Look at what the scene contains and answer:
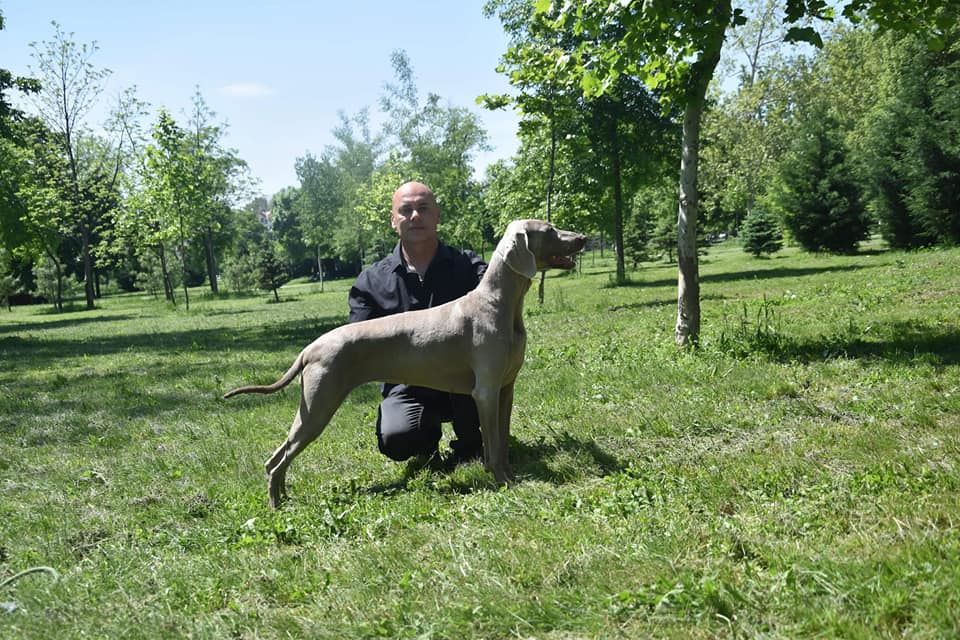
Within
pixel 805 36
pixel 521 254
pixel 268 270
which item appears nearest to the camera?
pixel 521 254

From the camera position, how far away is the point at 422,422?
5043 mm

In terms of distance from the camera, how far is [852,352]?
695 centimetres

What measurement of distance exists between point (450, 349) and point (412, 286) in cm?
105

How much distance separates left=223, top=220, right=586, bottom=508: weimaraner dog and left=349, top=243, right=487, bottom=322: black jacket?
2.27ft

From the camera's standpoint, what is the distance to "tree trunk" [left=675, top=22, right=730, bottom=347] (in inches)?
311

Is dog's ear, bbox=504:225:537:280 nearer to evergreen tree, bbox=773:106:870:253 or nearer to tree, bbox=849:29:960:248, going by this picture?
tree, bbox=849:29:960:248

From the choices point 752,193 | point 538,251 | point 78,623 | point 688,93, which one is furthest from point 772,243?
point 78,623

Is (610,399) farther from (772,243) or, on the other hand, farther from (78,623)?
(772,243)

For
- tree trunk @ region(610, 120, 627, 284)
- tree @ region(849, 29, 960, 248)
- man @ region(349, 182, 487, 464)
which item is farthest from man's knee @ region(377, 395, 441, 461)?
tree @ region(849, 29, 960, 248)

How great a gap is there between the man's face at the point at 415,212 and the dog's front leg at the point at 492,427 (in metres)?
1.39

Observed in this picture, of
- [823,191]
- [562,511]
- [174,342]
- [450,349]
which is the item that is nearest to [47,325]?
[174,342]

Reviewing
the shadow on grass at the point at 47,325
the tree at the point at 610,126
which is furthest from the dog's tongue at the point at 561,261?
the shadow on grass at the point at 47,325

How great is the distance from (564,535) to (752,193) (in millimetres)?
49417

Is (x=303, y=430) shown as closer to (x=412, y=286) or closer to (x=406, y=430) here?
(x=406, y=430)
